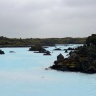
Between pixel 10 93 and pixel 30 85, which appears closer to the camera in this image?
pixel 10 93

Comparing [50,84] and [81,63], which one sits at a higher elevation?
[81,63]

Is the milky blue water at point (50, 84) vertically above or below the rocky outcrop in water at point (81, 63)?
below

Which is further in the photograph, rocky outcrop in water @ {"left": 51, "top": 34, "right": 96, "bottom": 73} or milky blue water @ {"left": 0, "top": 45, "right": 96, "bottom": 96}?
rocky outcrop in water @ {"left": 51, "top": 34, "right": 96, "bottom": 73}

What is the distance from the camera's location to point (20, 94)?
28.8 meters

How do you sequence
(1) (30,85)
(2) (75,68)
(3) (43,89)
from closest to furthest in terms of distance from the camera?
(3) (43,89), (1) (30,85), (2) (75,68)

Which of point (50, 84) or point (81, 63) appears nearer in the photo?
point (50, 84)

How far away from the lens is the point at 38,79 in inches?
1515

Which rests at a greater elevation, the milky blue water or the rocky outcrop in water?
the rocky outcrop in water

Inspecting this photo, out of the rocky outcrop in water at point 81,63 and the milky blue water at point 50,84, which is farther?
the rocky outcrop in water at point 81,63

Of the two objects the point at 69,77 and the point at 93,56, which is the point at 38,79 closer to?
the point at 69,77

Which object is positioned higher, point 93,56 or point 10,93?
point 93,56

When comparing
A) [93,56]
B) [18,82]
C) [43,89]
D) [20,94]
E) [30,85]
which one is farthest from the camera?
[93,56]

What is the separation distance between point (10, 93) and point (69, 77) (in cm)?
1127

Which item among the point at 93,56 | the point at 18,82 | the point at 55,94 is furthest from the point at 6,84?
the point at 93,56
